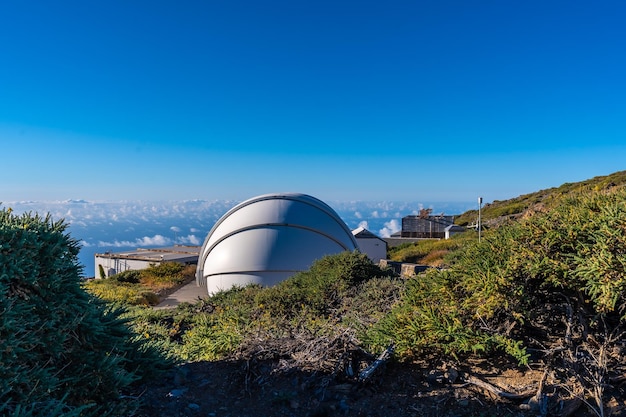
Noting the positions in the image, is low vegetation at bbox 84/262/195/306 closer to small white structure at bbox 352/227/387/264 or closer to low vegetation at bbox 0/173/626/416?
small white structure at bbox 352/227/387/264

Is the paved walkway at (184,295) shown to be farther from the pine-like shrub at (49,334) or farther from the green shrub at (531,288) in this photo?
the green shrub at (531,288)

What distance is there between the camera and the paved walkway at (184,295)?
15.7 meters

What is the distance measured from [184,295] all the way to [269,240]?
5367 millimetres

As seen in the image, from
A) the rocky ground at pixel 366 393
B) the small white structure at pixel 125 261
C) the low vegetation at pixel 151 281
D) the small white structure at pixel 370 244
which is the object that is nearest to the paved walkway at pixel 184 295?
the low vegetation at pixel 151 281

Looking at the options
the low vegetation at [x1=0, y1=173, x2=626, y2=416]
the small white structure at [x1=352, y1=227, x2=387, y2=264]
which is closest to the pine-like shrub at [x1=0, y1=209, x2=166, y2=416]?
the low vegetation at [x1=0, y1=173, x2=626, y2=416]

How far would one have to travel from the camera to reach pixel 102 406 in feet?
10.2

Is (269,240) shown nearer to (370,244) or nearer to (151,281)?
(151,281)

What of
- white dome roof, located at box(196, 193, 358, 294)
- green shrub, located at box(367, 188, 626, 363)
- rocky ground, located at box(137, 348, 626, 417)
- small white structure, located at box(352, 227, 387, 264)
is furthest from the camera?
small white structure, located at box(352, 227, 387, 264)

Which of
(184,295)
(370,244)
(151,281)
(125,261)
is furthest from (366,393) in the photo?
(125,261)

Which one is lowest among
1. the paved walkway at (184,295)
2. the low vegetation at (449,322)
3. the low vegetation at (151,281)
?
the paved walkway at (184,295)

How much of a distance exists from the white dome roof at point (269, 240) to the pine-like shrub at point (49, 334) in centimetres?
1148

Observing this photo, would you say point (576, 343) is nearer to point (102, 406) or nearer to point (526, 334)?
point (526, 334)

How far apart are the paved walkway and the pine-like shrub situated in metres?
12.3

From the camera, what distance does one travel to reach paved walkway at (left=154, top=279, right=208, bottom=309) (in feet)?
51.5
